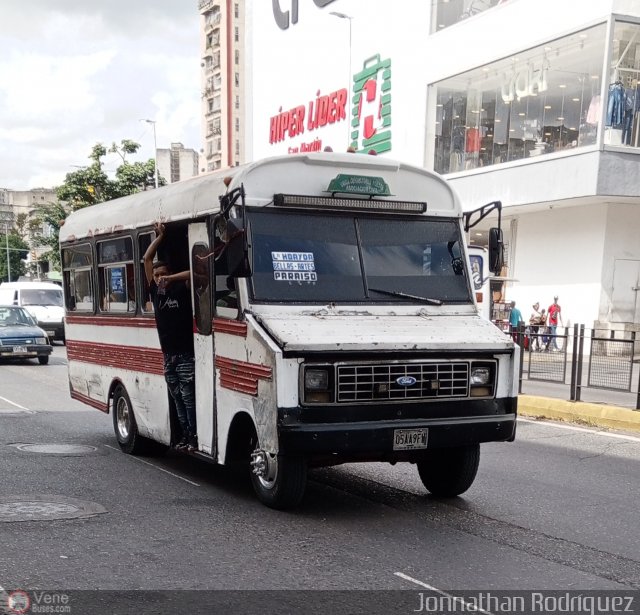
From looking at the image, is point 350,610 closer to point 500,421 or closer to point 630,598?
point 630,598

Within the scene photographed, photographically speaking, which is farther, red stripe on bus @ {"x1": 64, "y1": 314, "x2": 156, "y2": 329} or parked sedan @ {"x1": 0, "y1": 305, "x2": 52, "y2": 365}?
parked sedan @ {"x1": 0, "y1": 305, "x2": 52, "y2": 365}

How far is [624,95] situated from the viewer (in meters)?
23.0

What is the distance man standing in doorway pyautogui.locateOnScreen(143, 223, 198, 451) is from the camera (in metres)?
7.75

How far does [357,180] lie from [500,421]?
228 cm

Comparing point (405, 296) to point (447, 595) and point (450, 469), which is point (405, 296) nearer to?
point (450, 469)

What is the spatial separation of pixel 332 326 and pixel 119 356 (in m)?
3.75

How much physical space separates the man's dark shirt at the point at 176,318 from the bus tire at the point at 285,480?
157 centimetres

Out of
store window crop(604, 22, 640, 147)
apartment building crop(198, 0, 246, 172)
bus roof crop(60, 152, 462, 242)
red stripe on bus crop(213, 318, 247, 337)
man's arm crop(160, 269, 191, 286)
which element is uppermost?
→ apartment building crop(198, 0, 246, 172)

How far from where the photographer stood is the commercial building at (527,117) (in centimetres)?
2314

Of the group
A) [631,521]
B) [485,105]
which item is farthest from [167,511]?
[485,105]

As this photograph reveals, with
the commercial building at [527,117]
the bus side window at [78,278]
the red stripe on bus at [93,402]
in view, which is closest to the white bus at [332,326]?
the red stripe on bus at [93,402]

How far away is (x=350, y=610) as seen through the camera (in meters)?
4.57

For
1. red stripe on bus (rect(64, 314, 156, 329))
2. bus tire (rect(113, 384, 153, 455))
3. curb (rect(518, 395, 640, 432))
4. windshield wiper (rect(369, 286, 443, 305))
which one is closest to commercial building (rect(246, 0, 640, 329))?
curb (rect(518, 395, 640, 432))

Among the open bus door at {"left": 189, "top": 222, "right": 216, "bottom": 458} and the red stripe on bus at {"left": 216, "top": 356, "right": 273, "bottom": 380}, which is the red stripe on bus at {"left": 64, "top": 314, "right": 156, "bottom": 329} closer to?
the open bus door at {"left": 189, "top": 222, "right": 216, "bottom": 458}
